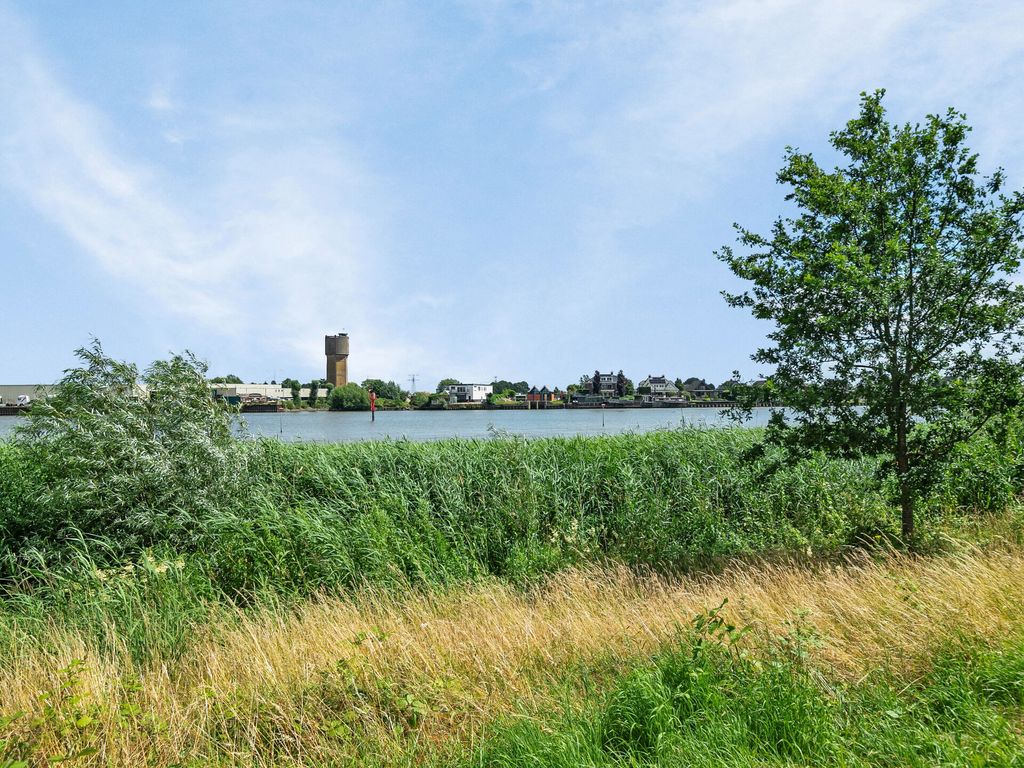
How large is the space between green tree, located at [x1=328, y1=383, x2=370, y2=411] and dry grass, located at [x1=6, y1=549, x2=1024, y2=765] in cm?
9030

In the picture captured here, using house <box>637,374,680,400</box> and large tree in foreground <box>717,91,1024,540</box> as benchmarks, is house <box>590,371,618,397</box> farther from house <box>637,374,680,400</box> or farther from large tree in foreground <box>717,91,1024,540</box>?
large tree in foreground <box>717,91,1024,540</box>

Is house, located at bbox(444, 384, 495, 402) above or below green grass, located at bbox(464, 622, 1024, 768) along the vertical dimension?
above

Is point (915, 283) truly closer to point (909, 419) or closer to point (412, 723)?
point (909, 419)

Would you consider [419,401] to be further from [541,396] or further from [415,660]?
[415,660]

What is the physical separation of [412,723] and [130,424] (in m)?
7.68

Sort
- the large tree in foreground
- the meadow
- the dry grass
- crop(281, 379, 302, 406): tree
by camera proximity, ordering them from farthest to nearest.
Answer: crop(281, 379, 302, 406): tree → the large tree in foreground → the dry grass → the meadow

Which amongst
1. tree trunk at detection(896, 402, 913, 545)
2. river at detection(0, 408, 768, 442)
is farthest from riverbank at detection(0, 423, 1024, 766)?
river at detection(0, 408, 768, 442)

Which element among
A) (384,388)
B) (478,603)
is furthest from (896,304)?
(384,388)

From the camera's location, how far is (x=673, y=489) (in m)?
11.9

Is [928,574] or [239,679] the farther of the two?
[928,574]

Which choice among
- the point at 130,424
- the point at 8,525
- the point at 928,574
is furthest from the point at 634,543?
the point at 8,525

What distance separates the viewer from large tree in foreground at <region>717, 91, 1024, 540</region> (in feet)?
26.9

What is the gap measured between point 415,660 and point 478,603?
181cm

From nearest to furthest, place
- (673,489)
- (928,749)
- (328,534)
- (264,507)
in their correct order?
(928,749)
(328,534)
(264,507)
(673,489)
